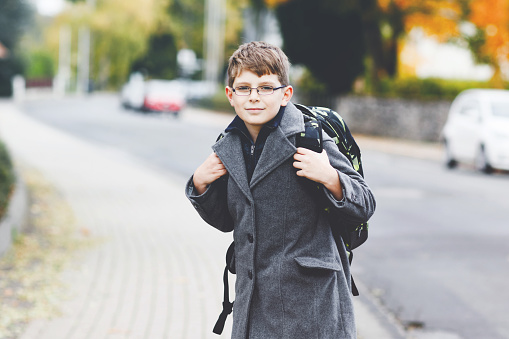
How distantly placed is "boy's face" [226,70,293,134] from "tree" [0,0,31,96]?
5153cm

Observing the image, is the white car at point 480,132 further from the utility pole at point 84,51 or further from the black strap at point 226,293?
the utility pole at point 84,51

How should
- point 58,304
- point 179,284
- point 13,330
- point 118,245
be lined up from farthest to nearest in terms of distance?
1. point 118,245
2. point 179,284
3. point 58,304
4. point 13,330

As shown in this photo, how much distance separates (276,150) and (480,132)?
15.6 meters

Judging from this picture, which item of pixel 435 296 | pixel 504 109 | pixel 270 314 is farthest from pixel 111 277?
pixel 504 109

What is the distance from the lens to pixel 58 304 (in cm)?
596

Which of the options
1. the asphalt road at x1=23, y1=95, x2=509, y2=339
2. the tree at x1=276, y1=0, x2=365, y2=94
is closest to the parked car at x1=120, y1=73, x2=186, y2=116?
the tree at x1=276, y1=0, x2=365, y2=94

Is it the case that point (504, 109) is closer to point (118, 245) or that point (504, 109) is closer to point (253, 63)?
point (118, 245)

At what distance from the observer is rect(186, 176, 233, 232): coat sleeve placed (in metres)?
2.83

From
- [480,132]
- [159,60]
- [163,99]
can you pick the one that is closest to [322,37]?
[163,99]

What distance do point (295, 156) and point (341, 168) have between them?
187 millimetres

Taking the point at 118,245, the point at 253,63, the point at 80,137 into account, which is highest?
the point at 253,63

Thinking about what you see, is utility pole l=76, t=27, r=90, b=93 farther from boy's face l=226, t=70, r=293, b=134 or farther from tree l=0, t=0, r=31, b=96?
boy's face l=226, t=70, r=293, b=134

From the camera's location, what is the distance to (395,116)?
29.8 m

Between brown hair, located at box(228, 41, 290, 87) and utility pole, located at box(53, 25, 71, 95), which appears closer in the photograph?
brown hair, located at box(228, 41, 290, 87)
